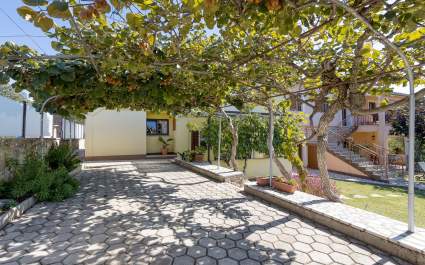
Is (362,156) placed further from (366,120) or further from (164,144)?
(164,144)

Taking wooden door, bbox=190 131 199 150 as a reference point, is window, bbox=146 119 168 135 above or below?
above

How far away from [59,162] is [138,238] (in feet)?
19.8

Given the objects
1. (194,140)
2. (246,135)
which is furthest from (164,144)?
(246,135)

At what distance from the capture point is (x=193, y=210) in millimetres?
5012

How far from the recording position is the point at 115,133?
1445cm

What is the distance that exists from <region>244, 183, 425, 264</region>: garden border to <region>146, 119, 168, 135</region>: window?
1245 centimetres

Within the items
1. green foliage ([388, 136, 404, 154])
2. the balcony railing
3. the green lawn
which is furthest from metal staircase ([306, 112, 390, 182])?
green foliage ([388, 136, 404, 154])

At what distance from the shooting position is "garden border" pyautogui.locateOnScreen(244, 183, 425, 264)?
10.1 feet

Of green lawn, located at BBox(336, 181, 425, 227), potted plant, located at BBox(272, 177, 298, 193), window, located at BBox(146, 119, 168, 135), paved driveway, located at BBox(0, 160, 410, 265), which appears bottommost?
green lawn, located at BBox(336, 181, 425, 227)

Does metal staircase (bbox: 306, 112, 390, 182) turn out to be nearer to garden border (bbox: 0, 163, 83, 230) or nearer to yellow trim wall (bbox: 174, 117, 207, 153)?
yellow trim wall (bbox: 174, 117, 207, 153)

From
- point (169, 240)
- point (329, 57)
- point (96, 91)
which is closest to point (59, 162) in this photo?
point (96, 91)

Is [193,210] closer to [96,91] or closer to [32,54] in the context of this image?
[96,91]

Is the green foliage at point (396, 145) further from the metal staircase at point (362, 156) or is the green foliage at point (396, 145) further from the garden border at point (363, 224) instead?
the garden border at point (363, 224)

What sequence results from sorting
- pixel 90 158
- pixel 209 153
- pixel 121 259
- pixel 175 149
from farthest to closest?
pixel 175 149 → pixel 90 158 → pixel 209 153 → pixel 121 259
